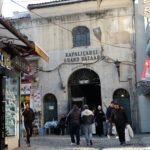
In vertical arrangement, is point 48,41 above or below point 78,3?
below

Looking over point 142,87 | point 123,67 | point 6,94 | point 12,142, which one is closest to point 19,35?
point 6,94

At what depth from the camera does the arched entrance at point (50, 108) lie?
2681cm

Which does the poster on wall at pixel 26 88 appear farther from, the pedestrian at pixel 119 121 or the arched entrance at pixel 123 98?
the pedestrian at pixel 119 121

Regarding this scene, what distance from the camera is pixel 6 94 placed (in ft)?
48.7

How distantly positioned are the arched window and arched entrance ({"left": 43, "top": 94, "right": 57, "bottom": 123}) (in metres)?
3.91

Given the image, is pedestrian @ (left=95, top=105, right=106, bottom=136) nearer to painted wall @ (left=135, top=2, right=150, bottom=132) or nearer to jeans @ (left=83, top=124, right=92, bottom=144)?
painted wall @ (left=135, top=2, right=150, bottom=132)

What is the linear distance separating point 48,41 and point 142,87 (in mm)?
8317

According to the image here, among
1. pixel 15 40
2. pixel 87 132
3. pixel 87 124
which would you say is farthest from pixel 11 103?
pixel 87 132

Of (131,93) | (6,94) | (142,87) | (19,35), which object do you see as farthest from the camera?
(131,93)

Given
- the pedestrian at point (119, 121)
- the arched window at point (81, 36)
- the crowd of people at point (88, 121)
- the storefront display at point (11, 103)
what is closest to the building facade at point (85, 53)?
the arched window at point (81, 36)

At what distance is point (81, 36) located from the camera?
2692 centimetres

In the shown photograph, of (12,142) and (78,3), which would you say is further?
(78,3)

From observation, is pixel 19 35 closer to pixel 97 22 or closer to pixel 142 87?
pixel 142 87

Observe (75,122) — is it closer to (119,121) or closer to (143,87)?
(119,121)
